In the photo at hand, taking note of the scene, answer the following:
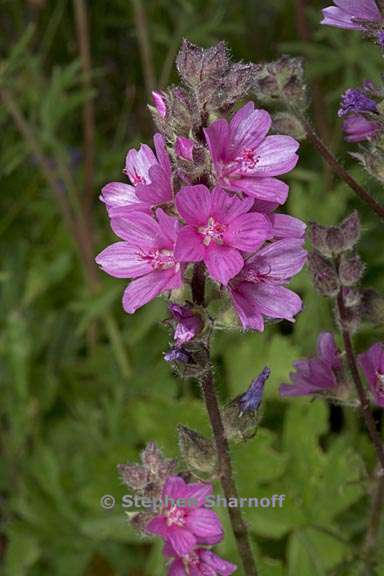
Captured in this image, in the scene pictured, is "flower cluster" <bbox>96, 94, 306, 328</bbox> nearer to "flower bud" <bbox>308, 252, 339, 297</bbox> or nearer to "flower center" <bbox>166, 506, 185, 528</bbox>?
"flower bud" <bbox>308, 252, 339, 297</bbox>

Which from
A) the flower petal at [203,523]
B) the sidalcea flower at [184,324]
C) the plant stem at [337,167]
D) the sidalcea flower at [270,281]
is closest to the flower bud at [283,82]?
the plant stem at [337,167]

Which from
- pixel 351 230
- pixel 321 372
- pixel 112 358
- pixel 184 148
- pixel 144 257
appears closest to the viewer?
pixel 184 148

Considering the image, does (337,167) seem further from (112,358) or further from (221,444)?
(112,358)

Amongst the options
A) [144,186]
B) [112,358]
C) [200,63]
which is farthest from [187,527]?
[112,358]

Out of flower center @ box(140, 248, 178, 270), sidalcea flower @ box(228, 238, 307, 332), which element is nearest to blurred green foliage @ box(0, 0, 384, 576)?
sidalcea flower @ box(228, 238, 307, 332)

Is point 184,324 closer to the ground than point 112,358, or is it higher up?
higher up

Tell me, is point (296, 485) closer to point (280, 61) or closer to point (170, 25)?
point (280, 61)
